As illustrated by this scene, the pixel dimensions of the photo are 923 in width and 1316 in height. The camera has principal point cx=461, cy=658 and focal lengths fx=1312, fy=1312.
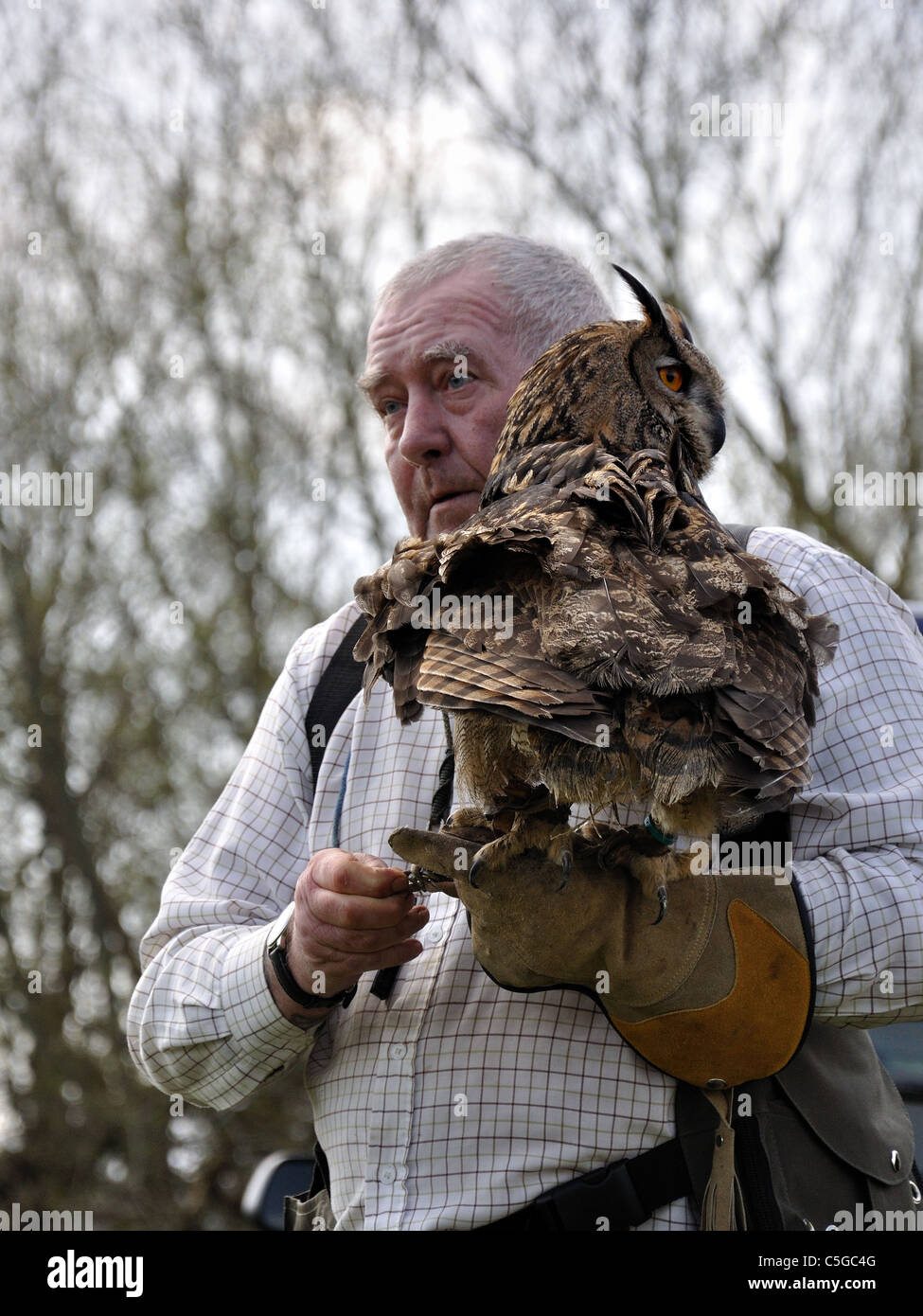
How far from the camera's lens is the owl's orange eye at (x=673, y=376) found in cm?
304

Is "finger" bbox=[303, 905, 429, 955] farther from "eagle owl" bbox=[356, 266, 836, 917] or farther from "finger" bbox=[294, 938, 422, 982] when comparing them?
"eagle owl" bbox=[356, 266, 836, 917]

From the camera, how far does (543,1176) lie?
2262 mm

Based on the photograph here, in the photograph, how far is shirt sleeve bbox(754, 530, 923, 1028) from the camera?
2238 mm

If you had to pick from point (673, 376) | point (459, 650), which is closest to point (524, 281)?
Answer: point (673, 376)

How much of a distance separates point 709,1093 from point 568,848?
479 mm

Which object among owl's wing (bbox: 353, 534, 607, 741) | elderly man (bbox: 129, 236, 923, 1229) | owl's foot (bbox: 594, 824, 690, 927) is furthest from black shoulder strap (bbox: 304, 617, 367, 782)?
owl's foot (bbox: 594, 824, 690, 927)

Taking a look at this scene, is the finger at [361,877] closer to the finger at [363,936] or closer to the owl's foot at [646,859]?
the finger at [363,936]

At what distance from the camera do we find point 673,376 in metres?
3.07

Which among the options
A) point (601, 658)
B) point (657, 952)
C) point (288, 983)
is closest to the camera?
point (601, 658)

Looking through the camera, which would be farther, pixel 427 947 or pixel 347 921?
pixel 427 947

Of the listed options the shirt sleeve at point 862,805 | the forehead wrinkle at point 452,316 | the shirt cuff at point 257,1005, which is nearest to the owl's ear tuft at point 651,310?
the forehead wrinkle at point 452,316

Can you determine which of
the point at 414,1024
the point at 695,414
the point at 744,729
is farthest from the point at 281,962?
the point at 695,414

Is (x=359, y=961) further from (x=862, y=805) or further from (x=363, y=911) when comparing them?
(x=862, y=805)

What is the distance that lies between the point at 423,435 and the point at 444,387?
0.55 feet
